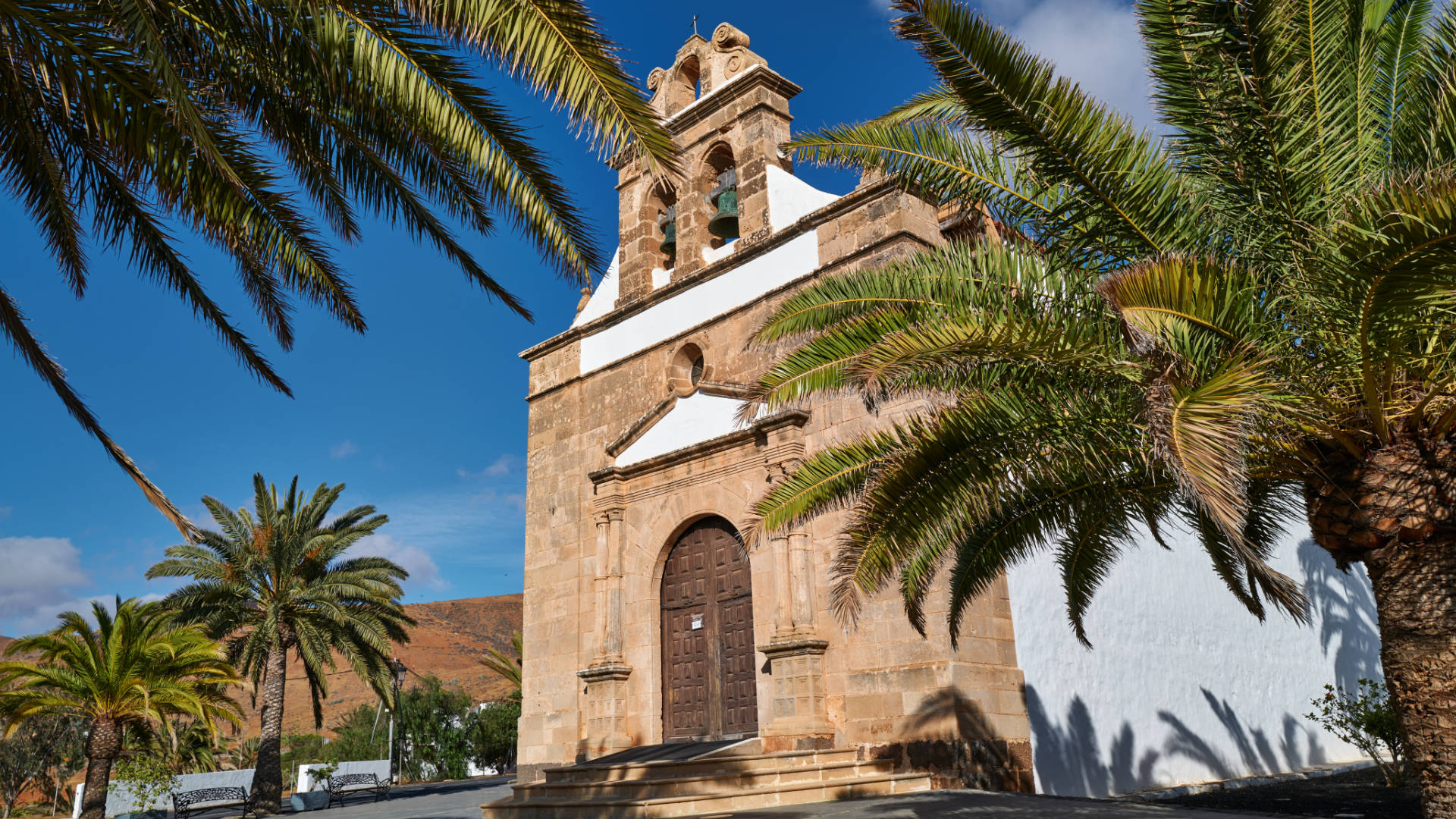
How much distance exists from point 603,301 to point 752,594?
513 cm

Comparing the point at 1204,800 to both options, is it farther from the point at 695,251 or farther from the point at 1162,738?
the point at 695,251

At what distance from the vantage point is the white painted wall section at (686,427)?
12.2m

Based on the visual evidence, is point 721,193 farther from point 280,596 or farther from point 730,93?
point 280,596

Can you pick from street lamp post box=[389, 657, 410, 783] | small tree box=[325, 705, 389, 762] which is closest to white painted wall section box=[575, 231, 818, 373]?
street lamp post box=[389, 657, 410, 783]

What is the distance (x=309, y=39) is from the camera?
516cm

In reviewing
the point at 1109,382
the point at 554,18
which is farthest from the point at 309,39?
the point at 1109,382

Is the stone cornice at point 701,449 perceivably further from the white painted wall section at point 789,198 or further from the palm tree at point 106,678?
the palm tree at point 106,678

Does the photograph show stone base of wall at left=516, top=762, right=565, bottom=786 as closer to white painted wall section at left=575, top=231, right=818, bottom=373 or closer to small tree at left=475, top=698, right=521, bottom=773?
white painted wall section at left=575, top=231, right=818, bottom=373

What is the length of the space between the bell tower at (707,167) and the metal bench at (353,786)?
1262 centimetres

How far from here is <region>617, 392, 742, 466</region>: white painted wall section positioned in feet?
39.9

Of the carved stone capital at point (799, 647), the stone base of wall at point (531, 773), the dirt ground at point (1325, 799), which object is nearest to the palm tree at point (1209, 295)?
the dirt ground at point (1325, 799)

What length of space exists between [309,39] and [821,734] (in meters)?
7.60

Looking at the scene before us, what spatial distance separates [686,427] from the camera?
12.6 meters

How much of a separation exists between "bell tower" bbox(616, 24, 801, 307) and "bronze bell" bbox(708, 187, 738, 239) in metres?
0.01
